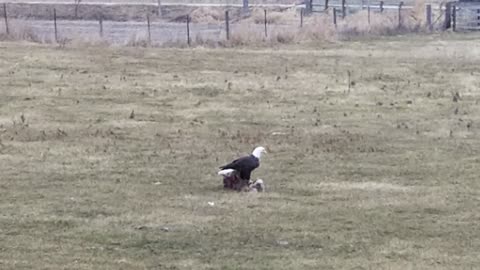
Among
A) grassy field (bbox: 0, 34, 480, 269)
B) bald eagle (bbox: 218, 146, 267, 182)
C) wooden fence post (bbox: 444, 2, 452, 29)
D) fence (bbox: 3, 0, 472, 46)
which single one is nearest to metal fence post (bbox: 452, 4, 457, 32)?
fence (bbox: 3, 0, 472, 46)

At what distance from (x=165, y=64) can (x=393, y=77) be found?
5.82 meters

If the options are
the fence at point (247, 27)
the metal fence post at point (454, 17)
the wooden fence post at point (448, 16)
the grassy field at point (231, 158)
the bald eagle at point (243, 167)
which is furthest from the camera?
the wooden fence post at point (448, 16)

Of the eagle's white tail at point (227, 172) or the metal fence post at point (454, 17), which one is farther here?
the metal fence post at point (454, 17)

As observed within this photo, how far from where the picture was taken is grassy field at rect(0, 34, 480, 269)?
34.9 feet

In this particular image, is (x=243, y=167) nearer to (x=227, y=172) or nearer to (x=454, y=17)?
(x=227, y=172)

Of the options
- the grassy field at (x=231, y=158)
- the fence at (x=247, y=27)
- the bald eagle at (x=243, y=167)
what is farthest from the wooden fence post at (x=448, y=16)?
the bald eagle at (x=243, y=167)

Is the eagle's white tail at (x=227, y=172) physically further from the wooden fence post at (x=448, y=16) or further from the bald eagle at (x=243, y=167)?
the wooden fence post at (x=448, y=16)

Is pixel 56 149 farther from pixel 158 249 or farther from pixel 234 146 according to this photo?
pixel 158 249

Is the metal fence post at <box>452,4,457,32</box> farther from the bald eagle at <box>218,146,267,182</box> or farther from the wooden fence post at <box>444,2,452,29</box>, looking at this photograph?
the bald eagle at <box>218,146,267,182</box>

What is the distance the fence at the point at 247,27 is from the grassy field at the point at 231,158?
7190mm

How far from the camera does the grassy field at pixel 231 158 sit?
34.9 feet

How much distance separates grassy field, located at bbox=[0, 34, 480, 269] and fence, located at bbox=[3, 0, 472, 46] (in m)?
7.19

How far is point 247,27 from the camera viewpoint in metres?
39.1

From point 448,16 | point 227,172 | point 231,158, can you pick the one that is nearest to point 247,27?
point 448,16
